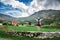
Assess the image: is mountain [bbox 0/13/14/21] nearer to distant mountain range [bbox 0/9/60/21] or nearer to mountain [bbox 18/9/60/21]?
distant mountain range [bbox 0/9/60/21]

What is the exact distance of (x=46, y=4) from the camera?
13.6 feet

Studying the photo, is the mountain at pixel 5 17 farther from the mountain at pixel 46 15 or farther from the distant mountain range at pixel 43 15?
the mountain at pixel 46 15

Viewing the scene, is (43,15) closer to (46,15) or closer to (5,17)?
(46,15)

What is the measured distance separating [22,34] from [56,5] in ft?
3.02

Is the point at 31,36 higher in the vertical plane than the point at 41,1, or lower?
lower

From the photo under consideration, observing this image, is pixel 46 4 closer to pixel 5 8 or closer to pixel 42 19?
pixel 42 19

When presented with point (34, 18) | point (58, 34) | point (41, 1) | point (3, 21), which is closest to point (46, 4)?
point (41, 1)

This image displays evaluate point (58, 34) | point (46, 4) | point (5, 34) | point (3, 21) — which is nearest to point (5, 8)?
point (3, 21)

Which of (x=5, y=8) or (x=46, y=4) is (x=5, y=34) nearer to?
(x=5, y=8)

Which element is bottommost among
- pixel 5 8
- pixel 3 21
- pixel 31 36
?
pixel 31 36

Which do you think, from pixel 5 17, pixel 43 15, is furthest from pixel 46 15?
pixel 5 17

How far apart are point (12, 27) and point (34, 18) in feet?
1.55

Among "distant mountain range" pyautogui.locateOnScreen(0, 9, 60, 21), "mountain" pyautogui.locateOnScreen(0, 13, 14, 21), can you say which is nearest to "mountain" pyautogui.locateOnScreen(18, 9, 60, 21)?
"distant mountain range" pyautogui.locateOnScreen(0, 9, 60, 21)

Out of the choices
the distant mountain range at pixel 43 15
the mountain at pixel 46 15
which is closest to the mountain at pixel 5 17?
the distant mountain range at pixel 43 15
